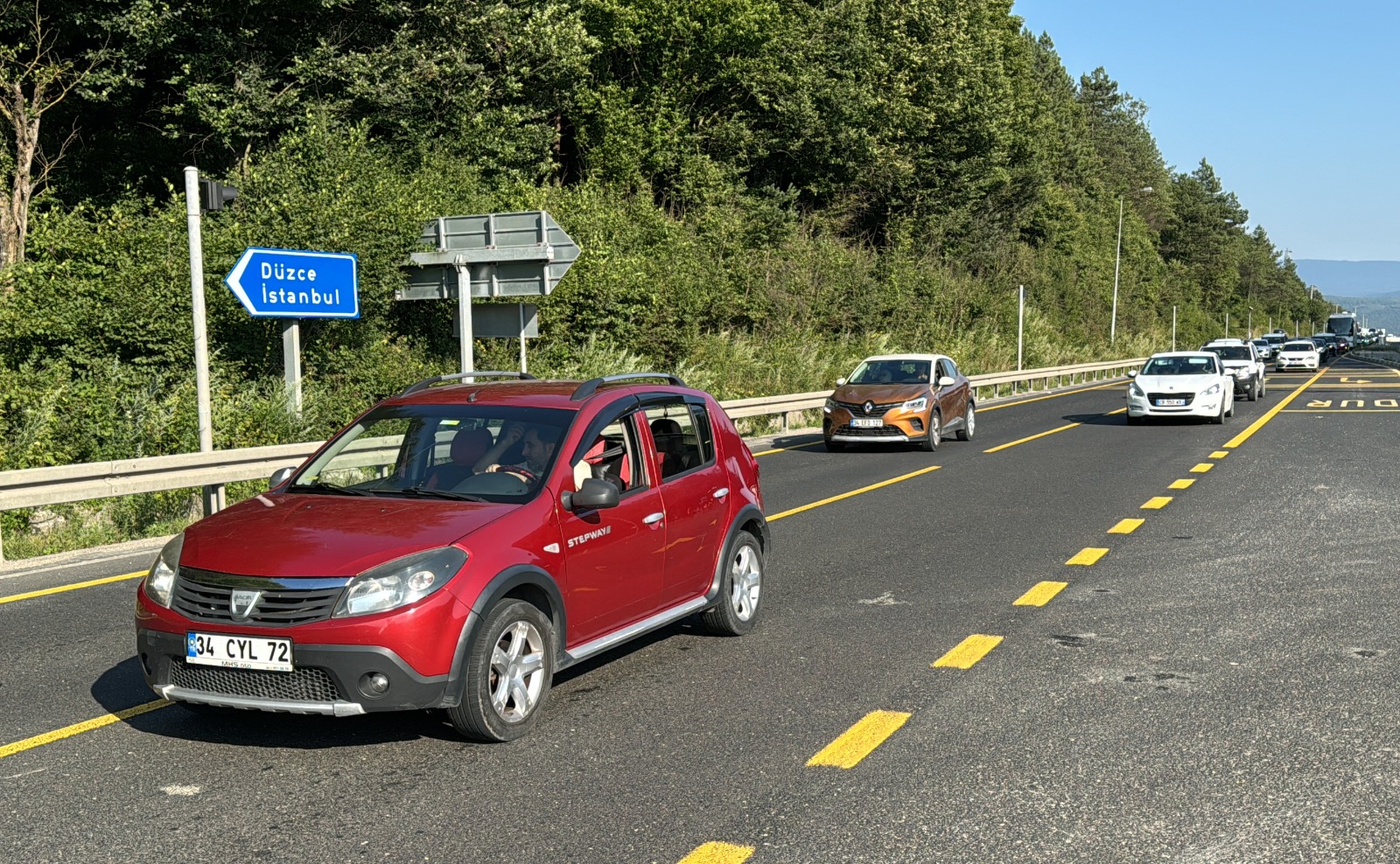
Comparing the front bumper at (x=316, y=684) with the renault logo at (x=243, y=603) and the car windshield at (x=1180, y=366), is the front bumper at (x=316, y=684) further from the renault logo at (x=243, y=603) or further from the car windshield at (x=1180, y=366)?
the car windshield at (x=1180, y=366)

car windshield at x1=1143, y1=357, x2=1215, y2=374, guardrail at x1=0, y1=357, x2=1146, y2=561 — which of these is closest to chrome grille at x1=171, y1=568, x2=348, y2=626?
guardrail at x1=0, y1=357, x2=1146, y2=561

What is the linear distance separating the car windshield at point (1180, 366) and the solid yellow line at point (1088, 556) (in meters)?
17.0

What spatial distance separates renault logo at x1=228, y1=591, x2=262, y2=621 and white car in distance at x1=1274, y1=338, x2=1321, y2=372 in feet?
210

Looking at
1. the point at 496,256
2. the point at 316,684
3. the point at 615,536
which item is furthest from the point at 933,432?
the point at 316,684

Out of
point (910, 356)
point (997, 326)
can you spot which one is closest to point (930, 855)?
point (910, 356)

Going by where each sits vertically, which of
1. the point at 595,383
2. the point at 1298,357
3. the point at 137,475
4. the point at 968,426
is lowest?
the point at 968,426

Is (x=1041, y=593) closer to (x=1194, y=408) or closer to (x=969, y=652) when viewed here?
(x=969, y=652)

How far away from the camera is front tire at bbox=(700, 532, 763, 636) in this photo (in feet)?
24.6

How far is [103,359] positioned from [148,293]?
3.79ft

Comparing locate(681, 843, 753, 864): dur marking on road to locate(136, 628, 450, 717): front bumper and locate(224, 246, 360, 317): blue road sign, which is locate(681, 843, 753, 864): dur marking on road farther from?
locate(224, 246, 360, 317): blue road sign

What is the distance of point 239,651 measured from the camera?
5219 millimetres

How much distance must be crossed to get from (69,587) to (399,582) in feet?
18.4

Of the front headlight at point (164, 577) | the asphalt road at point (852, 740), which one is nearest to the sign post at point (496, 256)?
the asphalt road at point (852, 740)

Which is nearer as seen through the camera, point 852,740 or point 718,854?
point 718,854
